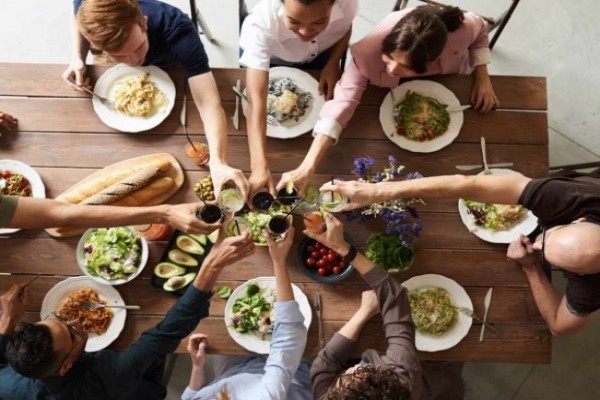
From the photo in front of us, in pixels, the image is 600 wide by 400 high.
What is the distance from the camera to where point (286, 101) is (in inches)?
89.5

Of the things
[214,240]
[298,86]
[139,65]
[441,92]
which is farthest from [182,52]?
[441,92]

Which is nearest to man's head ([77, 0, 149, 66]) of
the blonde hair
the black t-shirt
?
the blonde hair

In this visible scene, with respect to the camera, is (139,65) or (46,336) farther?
(139,65)

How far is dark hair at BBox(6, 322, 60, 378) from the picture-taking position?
188cm

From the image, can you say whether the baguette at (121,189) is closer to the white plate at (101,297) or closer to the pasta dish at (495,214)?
the white plate at (101,297)

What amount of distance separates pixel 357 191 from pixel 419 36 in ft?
2.13

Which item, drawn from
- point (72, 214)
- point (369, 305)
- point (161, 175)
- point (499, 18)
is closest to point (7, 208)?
point (72, 214)

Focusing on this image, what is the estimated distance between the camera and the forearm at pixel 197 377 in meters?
2.34

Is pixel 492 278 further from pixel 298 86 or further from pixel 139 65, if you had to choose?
pixel 139 65

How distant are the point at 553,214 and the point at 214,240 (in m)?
1.40

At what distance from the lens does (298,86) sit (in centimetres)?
234

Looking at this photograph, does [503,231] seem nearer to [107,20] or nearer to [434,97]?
[434,97]

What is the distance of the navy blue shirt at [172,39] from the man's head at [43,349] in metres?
1.21

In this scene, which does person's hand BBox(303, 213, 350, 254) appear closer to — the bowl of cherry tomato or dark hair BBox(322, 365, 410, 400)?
the bowl of cherry tomato
